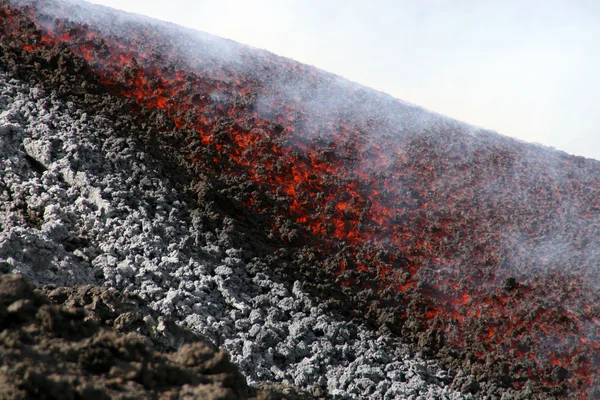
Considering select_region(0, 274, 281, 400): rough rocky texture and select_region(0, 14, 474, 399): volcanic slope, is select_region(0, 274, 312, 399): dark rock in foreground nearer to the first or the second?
select_region(0, 274, 281, 400): rough rocky texture

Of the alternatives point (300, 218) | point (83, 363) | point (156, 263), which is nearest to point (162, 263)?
point (156, 263)

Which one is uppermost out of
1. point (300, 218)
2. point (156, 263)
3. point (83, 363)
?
point (300, 218)

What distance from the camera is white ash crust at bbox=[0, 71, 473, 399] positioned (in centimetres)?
652

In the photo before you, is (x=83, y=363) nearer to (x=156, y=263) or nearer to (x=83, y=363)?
(x=83, y=363)

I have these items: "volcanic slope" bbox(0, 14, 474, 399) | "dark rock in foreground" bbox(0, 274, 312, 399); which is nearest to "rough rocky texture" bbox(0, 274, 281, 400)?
"dark rock in foreground" bbox(0, 274, 312, 399)

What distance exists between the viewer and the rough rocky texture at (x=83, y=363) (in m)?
3.22

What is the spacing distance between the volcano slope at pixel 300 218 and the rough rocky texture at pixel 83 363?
2494mm

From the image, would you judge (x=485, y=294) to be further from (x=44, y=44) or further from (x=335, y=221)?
(x=44, y=44)

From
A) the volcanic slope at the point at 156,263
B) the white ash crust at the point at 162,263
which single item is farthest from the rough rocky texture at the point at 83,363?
the white ash crust at the point at 162,263

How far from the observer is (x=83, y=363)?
357 centimetres

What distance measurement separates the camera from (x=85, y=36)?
1293 centimetres

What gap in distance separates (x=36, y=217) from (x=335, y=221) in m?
5.10

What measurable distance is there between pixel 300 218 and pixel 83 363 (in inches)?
245

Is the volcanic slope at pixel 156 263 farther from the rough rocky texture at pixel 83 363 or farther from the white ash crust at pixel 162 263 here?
the rough rocky texture at pixel 83 363
